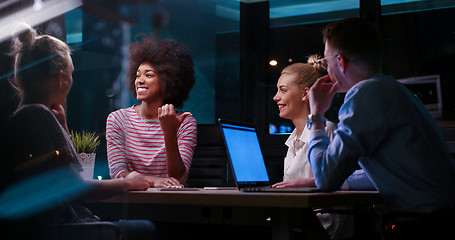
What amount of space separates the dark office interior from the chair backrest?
61 centimetres

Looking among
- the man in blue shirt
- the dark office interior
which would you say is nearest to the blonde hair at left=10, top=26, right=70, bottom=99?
the man in blue shirt

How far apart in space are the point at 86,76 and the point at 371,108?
296cm

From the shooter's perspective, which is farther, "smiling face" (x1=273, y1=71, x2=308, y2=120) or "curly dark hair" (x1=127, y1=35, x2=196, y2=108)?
"curly dark hair" (x1=127, y1=35, x2=196, y2=108)

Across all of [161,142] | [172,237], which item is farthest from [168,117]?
[172,237]

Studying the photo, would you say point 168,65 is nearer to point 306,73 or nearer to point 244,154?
point 306,73

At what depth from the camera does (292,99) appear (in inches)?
103

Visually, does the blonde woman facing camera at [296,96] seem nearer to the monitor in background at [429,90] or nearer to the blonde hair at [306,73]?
the blonde hair at [306,73]

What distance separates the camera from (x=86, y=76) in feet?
13.3

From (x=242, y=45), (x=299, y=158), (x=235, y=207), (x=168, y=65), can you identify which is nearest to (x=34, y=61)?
(x=235, y=207)

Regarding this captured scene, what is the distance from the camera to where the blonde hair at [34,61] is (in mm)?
1207

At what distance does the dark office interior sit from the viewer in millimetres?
3758

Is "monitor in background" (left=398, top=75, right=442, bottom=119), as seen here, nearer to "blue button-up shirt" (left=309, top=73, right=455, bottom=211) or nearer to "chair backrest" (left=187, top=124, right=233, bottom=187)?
"chair backrest" (left=187, top=124, right=233, bottom=187)

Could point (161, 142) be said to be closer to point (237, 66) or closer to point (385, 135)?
point (385, 135)

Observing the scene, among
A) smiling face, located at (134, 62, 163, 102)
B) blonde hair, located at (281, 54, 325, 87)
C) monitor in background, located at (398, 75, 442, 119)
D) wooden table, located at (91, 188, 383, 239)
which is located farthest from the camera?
monitor in background, located at (398, 75, 442, 119)
